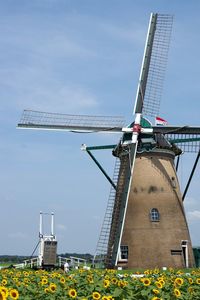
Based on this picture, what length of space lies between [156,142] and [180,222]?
16.3 ft

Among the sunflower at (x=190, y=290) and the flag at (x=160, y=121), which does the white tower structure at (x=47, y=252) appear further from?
the sunflower at (x=190, y=290)

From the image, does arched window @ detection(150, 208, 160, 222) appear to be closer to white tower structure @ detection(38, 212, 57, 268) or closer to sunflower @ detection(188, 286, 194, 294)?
white tower structure @ detection(38, 212, 57, 268)

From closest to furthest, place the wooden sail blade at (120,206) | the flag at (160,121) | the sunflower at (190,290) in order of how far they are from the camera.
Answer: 1. the sunflower at (190,290)
2. the wooden sail blade at (120,206)
3. the flag at (160,121)

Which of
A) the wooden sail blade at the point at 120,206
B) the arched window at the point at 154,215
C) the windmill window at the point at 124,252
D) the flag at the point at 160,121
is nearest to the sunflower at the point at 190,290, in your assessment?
the wooden sail blade at the point at 120,206

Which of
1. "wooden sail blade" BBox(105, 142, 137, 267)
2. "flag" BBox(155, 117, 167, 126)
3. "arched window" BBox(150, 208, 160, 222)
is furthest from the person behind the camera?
"flag" BBox(155, 117, 167, 126)

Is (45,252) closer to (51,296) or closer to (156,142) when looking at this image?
(156,142)

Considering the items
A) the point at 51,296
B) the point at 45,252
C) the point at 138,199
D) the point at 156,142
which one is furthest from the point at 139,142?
the point at 51,296

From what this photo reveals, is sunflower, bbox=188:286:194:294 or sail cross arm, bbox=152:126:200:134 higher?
sail cross arm, bbox=152:126:200:134

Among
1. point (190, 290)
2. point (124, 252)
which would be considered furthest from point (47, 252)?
point (190, 290)

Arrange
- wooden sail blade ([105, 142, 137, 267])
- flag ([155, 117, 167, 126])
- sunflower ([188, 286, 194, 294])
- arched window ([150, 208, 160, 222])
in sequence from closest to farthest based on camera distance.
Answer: sunflower ([188, 286, 194, 294]) → wooden sail blade ([105, 142, 137, 267]) → arched window ([150, 208, 160, 222]) → flag ([155, 117, 167, 126])

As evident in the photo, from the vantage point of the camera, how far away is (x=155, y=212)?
100 ft

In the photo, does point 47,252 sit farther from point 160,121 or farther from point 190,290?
point 190,290

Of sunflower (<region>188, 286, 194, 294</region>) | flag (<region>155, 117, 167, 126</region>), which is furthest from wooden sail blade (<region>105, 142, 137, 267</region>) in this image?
sunflower (<region>188, 286, 194, 294</region>)

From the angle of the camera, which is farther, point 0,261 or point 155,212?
point 0,261
